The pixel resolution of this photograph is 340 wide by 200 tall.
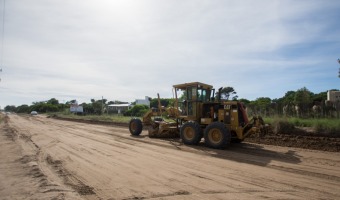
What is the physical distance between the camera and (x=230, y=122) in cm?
1277

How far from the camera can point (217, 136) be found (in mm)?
12367

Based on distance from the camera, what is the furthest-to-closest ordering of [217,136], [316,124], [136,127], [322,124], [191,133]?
[136,127] < [316,124] < [322,124] < [191,133] < [217,136]

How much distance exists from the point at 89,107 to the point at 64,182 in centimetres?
8605

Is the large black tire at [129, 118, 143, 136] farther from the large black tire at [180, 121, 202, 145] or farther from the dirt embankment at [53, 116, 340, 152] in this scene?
the dirt embankment at [53, 116, 340, 152]

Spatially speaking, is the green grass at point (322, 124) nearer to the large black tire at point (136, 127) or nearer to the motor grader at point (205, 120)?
the motor grader at point (205, 120)

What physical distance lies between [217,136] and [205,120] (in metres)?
1.49

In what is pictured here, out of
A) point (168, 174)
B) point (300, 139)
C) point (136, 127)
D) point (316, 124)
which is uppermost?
point (316, 124)

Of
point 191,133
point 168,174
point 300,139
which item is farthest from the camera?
point 300,139

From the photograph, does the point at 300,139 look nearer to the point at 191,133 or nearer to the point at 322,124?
the point at 322,124

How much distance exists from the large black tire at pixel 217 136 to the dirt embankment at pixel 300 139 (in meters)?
2.93

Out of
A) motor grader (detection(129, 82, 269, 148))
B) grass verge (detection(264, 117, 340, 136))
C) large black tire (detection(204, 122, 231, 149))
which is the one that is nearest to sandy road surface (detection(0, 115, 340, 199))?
large black tire (detection(204, 122, 231, 149))

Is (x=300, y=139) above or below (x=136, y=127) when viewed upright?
below

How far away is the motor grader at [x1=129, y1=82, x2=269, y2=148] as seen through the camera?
1244 cm

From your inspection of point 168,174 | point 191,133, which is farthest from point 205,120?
point 168,174
